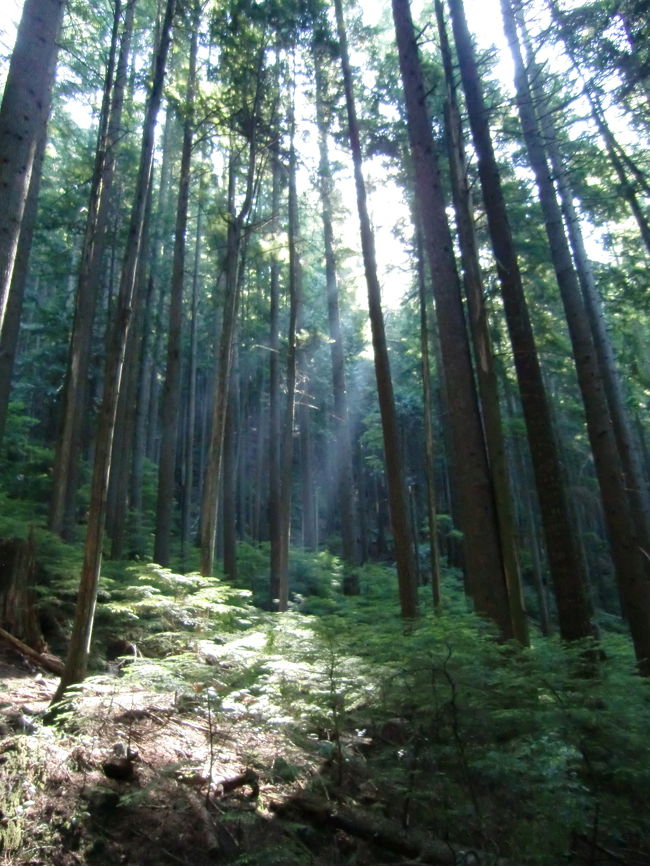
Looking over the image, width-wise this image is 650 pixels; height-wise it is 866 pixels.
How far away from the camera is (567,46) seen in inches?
425

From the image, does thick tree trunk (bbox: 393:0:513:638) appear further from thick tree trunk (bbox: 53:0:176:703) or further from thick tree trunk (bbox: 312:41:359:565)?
thick tree trunk (bbox: 312:41:359:565)

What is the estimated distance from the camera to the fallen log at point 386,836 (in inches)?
130

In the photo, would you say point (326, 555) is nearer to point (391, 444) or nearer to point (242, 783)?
point (391, 444)

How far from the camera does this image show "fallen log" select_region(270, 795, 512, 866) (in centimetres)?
330

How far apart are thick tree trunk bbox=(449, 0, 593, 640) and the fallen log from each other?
164 inches

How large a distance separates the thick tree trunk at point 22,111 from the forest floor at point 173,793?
3188 mm

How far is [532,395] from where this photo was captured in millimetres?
7824

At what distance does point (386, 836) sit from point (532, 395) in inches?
227

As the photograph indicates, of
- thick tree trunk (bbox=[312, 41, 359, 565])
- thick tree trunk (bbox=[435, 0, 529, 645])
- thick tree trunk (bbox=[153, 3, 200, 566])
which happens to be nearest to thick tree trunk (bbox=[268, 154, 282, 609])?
thick tree trunk (bbox=[312, 41, 359, 565])

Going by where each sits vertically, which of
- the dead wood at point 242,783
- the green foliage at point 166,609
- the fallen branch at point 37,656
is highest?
the green foliage at point 166,609

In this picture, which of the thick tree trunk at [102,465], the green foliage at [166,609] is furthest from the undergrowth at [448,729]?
the green foliage at [166,609]

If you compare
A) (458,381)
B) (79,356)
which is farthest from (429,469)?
(79,356)

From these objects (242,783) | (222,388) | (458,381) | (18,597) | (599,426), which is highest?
(222,388)

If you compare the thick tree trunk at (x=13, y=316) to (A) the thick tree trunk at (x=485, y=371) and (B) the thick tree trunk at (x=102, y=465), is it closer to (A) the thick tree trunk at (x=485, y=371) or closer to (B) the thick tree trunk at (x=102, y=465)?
(B) the thick tree trunk at (x=102, y=465)
